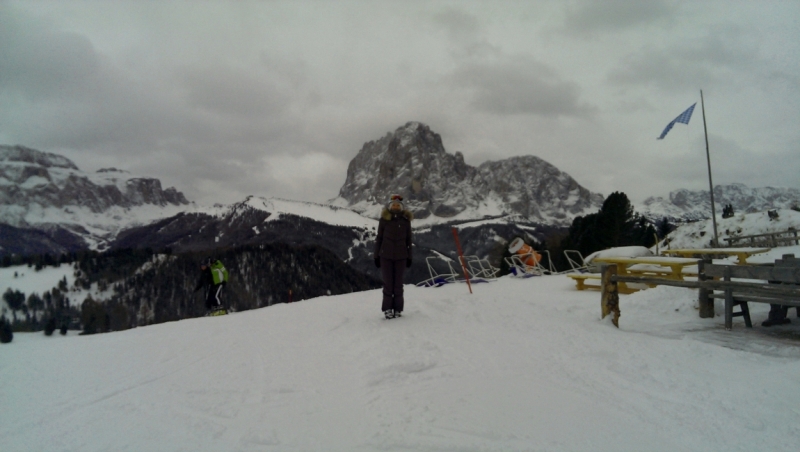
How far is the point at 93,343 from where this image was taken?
307 inches

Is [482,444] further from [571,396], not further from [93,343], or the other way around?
[93,343]

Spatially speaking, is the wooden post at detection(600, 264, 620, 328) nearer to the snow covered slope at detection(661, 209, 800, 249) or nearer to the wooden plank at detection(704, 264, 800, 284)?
the wooden plank at detection(704, 264, 800, 284)

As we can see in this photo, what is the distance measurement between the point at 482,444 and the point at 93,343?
7600mm

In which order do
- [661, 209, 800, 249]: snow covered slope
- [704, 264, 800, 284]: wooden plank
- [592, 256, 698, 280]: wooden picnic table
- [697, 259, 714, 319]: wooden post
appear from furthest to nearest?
1. [661, 209, 800, 249]: snow covered slope
2. [592, 256, 698, 280]: wooden picnic table
3. [697, 259, 714, 319]: wooden post
4. [704, 264, 800, 284]: wooden plank

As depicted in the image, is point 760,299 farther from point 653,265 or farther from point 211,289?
point 211,289

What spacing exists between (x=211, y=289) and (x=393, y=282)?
7921mm

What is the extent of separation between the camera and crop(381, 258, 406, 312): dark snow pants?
8.66 metres

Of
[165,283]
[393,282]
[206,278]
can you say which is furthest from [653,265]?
[165,283]

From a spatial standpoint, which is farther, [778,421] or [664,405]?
[664,405]

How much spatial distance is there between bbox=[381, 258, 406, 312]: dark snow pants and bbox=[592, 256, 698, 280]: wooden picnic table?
6239 millimetres

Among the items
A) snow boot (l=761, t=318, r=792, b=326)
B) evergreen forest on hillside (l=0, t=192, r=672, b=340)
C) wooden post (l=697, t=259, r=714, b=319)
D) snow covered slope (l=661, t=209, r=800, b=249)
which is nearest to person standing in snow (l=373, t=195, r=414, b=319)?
wooden post (l=697, t=259, r=714, b=319)

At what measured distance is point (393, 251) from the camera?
862 cm

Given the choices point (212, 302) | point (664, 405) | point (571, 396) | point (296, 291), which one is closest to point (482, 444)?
point (571, 396)

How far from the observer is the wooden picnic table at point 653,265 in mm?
Result: 10508
